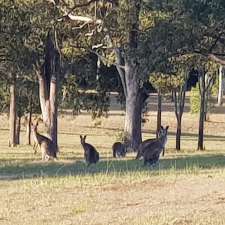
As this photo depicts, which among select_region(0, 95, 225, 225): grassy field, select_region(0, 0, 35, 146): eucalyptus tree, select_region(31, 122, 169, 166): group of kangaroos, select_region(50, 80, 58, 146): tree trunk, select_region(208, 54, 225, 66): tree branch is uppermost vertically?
select_region(0, 0, 35, 146): eucalyptus tree

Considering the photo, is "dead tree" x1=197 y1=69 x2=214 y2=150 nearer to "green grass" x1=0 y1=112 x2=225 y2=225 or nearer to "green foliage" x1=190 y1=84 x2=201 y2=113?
"green foliage" x1=190 y1=84 x2=201 y2=113

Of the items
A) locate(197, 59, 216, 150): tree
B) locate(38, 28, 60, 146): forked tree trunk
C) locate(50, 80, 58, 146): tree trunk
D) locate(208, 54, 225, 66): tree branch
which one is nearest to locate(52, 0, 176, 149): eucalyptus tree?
locate(38, 28, 60, 146): forked tree trunk

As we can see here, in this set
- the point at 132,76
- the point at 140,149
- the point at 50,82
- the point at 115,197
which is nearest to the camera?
the point at 115,197

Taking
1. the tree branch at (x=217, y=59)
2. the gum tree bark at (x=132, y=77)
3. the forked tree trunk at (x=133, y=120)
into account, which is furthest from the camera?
the forked tree trunk at (x=133, y=120)

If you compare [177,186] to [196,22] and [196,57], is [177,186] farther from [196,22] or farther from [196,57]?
[196,57]

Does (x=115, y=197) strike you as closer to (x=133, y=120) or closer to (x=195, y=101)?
(x=133, y=120)

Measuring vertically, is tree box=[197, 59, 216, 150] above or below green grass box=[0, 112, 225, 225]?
above

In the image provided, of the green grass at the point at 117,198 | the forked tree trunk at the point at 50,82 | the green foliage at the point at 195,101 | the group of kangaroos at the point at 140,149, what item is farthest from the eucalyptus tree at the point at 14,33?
the green foliage at the point at 195,101

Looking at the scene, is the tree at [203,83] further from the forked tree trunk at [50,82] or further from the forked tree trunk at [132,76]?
the forked tree trunk at [50,82]

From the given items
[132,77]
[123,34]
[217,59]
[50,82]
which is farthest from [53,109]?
[217,59]

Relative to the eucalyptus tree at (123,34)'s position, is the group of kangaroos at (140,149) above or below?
below

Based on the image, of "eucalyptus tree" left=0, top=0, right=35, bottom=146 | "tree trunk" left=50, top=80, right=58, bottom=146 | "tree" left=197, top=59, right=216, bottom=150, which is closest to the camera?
"eucalyptus tree" left=0, top=0, right=35, bottom=146

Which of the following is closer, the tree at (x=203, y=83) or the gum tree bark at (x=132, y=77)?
the gum tree bark at (x=132, y=77)

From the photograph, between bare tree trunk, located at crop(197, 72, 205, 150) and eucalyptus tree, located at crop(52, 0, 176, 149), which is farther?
bare tree trunk, located at crop(197, 72, 205, 150)
